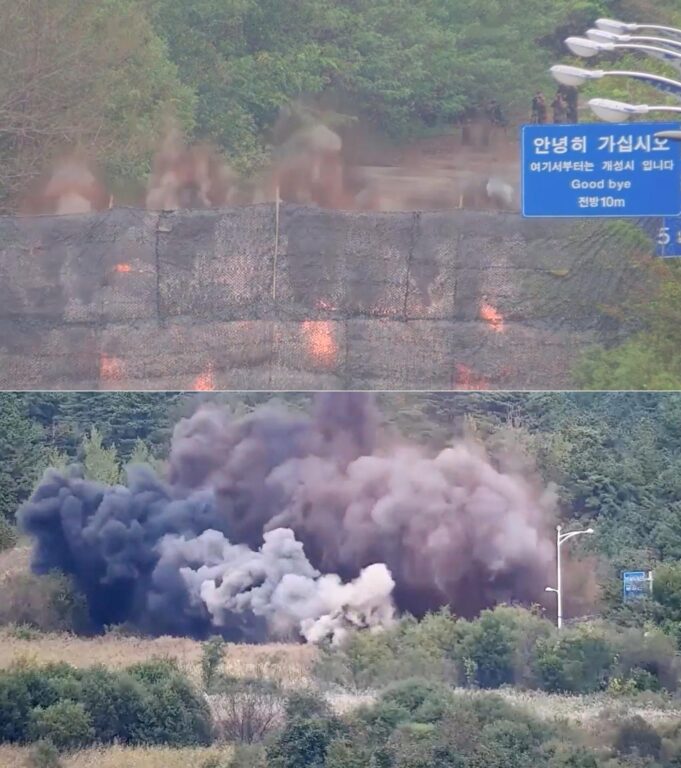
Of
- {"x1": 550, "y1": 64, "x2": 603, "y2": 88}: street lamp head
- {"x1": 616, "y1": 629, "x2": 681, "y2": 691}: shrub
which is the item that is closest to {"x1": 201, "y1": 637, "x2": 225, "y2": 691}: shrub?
{"x1": 616, "y1": 629, "x2": 681, "y2": 691}: shrub

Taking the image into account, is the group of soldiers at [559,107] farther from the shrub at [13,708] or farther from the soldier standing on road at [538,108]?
the shrub at [13,708]

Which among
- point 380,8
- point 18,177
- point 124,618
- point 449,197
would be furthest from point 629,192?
point 124,618

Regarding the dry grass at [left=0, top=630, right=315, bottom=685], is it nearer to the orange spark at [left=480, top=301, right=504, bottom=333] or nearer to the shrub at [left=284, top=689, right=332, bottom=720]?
the shrub at [left=284, top=689, right=332, bottom=720]

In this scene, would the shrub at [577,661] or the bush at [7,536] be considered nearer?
the shrub at [577,661]

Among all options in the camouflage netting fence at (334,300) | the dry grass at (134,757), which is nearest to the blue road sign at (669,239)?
the camouflage netting fence at (334,300)

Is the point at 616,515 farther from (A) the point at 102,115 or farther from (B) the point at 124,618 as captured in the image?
(A) the point at 102,115

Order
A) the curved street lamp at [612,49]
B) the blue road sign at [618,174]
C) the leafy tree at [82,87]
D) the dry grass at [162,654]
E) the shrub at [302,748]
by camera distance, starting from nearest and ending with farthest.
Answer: the shrub at [302,748]
the dry grass at [162,654]
the curved street lamp at [612,49]
the blue road sign at [618,174]
the leafy tree at [82,87]
